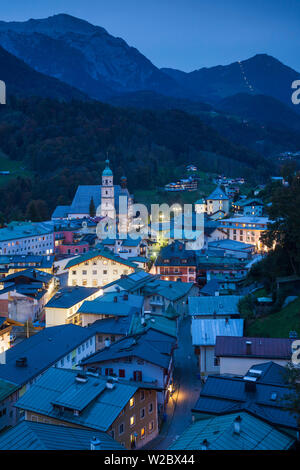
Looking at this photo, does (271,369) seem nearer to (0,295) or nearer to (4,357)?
(4,357)

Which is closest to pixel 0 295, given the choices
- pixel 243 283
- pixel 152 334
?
pixel 152 334

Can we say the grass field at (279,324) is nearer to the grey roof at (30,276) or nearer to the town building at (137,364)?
the town building at (137,364)

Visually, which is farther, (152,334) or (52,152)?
(52,152)

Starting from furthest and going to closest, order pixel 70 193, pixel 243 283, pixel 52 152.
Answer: pixel 52 152
pixel 70 193
pixel 243 283

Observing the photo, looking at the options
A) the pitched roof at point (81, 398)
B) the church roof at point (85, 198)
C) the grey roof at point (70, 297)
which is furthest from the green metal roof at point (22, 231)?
the pitched roof at point (81, 398)

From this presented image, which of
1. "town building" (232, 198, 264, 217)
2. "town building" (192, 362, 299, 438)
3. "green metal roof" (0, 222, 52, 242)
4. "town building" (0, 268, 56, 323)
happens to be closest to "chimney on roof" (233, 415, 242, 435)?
"town building" (192, 362, 299, 438)

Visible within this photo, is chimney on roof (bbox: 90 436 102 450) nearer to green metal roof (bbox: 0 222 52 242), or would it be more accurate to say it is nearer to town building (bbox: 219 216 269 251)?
green metal roof (bbox: 0 222 52 242)

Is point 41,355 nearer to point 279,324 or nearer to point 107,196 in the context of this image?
point 279,324
